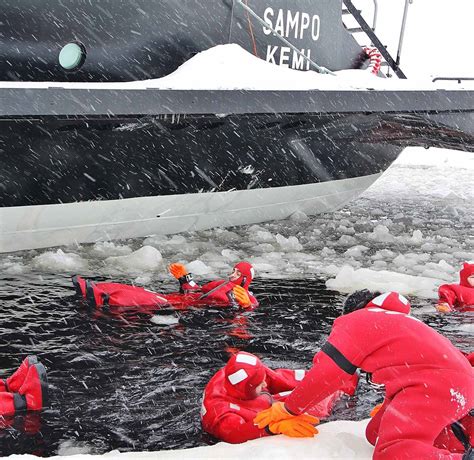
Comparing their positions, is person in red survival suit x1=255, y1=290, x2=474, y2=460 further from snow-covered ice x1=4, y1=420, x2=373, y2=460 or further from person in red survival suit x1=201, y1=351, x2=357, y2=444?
person in red survival suit x1=201, y1=351, x2=357, y2=444

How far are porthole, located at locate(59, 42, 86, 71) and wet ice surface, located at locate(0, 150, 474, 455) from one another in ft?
5.25

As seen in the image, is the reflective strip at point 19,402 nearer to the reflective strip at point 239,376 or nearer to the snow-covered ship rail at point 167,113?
the reflective strip at point 239,376

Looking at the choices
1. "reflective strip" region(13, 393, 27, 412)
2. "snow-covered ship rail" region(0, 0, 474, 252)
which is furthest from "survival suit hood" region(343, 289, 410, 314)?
"snow-covered ship rail" region(0, 0, 474, 252)

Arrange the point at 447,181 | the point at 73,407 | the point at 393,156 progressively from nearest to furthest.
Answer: the point at 73,407, the point at 393,156, the point at 447,181

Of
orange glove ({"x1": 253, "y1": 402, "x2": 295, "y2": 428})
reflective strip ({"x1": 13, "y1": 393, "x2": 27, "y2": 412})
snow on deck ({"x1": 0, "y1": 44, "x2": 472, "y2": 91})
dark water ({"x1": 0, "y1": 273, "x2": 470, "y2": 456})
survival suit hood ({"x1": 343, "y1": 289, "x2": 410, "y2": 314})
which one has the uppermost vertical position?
snow on deck ({"x1": 0, "y1": 44, "x2": 472, "y2": 91})

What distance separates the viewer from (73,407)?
3.59 metres

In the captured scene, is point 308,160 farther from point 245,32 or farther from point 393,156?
point 393,156

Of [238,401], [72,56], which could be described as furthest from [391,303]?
[72,56]

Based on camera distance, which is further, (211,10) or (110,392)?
(211,10)

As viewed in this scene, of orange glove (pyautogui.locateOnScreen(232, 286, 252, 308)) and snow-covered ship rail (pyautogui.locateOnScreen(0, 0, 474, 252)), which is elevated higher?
snow-covered ship rail (pyautogui.locateOnScreen(0, 0, 474, 252))

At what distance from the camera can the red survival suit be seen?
8.68 ft

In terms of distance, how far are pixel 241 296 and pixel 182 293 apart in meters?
0.48

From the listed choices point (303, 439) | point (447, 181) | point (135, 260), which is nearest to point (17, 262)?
point (135, 260)

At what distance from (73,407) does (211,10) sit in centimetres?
398
